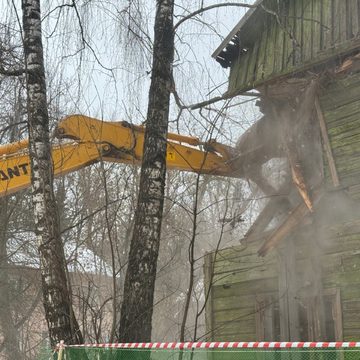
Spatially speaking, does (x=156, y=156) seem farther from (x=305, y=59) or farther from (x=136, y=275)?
(x=305, y=59)

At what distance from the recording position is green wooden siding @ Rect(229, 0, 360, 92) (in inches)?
343

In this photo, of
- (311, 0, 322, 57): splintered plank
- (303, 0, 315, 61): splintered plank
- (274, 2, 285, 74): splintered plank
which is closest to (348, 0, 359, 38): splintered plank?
(311, 0, 322, 57): splintered plank

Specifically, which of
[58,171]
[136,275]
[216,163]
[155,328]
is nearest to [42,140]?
[136,275]

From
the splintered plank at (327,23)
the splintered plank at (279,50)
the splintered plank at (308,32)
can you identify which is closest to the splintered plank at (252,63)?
the splintered plank at (279,50)

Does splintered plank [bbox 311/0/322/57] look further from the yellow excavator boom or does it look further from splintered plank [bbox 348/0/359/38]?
the yellow excavator boom

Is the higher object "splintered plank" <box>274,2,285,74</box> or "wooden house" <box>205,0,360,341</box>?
"splintered plank" <box>274,2,285,74</box>

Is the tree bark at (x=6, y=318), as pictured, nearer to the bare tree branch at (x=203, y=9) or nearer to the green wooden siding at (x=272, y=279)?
the green wooden siding at (x=272, y=279)

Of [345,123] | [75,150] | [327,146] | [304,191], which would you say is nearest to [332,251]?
[304,191]

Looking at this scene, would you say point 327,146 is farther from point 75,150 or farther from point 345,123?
point 75,150

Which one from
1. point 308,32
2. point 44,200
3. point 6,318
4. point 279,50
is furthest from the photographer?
point 6,318

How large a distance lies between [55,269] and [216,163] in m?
4.78

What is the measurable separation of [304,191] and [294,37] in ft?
7.62

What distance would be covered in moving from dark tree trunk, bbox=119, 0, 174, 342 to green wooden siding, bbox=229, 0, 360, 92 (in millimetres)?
2354

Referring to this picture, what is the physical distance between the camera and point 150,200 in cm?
600
